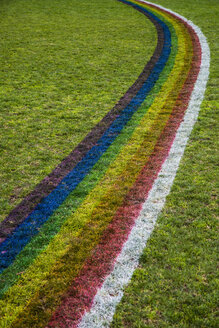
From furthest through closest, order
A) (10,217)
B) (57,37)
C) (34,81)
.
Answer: (57,37), (34,81), (10,217)

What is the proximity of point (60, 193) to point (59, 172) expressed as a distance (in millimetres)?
475

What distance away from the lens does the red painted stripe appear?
98.7 inches

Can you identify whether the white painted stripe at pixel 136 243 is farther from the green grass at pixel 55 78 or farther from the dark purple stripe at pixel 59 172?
the green grass at pixel 55 78

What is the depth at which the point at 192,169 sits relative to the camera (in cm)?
412

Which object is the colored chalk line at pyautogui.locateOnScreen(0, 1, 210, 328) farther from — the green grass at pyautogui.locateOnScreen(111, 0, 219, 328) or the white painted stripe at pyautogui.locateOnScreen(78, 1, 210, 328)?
the green grass at pyautogui.locateOnScreen(111, 0, 219, 328)

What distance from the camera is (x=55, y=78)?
7.65 metres

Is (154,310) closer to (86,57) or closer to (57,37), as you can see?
(86,57)

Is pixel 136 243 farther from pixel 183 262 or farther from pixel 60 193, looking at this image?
pixel 60 193

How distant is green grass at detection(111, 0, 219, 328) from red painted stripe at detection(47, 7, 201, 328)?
0.90 ft

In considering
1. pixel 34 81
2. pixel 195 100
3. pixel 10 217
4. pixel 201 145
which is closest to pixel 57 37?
pixel 34 81

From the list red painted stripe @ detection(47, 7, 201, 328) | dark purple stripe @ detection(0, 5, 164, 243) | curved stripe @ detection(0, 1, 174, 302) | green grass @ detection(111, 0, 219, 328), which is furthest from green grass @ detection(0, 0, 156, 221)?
green grass @ detection(111, 0, 219, 328)

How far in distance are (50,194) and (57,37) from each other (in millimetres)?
8904

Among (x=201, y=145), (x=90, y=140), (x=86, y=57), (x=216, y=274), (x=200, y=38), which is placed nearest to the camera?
(x=216, y=274)

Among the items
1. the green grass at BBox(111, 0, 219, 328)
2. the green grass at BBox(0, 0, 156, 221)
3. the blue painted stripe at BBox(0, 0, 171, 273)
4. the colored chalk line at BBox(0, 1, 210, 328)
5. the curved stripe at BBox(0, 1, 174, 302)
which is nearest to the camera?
the green grass at BBox(111, 0, 219, 328)
